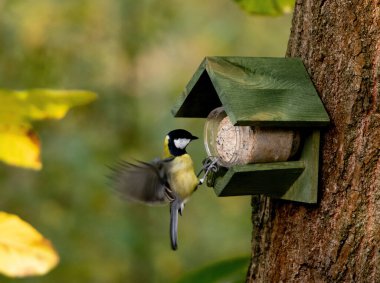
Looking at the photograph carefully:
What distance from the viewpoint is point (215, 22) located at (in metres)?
5.90

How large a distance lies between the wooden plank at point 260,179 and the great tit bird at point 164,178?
0.29m

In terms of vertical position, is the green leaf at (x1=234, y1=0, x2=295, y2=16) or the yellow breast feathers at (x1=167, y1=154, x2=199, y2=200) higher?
the green leaf at (x1=234, y1=0, x2=295, y2=16)

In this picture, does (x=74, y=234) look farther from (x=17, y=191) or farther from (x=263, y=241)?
(x=263, y=241)

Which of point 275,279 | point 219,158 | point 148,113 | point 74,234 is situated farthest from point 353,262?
point 148,113

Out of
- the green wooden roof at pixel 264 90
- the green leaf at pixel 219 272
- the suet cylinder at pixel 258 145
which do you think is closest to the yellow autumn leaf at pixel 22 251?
the green wooden roof at pixel 264 90

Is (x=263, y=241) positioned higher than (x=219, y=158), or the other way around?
(x=219, y=158)

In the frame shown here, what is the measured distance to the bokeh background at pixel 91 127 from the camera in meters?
4.59

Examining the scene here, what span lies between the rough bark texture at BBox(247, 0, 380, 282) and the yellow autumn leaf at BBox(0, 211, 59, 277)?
1.06 meters

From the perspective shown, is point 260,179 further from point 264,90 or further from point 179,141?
point 179,141

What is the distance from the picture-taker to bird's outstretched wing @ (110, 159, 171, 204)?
190 centimetres

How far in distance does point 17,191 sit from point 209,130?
3.19m

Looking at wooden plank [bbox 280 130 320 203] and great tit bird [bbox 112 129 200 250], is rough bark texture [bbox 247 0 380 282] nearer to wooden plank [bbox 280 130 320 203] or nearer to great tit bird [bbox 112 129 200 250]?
wooden plank [bbox 280 130 320 203]

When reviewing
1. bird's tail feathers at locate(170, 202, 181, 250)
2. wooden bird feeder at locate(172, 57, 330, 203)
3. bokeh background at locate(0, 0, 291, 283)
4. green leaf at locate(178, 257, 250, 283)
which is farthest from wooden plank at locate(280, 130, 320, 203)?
bokeh background at locate(0, 0, 291, 283)

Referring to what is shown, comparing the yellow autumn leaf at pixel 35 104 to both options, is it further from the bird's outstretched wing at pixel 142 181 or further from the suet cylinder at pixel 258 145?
the bird's outstretched wing at pixel 142 181
